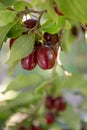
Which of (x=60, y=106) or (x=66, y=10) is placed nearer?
(x=66, y=10)

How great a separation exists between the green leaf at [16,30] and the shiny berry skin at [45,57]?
2.5 inches

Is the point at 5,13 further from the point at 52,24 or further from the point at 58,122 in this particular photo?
the point at 58,122

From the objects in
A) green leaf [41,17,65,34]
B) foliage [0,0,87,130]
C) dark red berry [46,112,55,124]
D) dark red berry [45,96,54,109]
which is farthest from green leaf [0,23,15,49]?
dark red berry [46,112,55,124]

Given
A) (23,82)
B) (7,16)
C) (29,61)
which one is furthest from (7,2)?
(23,82)

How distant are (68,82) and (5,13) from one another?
148 centimetres

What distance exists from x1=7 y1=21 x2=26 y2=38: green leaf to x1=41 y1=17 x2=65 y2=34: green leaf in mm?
65

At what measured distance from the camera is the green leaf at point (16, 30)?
1018 mm

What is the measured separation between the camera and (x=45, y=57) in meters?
0.99

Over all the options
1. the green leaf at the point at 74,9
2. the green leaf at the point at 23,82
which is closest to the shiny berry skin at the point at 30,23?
the green leaf at the point at 74,9

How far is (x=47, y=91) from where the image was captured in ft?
7.25

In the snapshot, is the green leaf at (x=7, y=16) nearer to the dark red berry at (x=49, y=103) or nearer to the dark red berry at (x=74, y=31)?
the dark red berry at (x=74, y=31)

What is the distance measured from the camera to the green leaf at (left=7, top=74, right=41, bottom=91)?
2076mm

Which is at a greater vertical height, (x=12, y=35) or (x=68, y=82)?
(x=12, y=35)

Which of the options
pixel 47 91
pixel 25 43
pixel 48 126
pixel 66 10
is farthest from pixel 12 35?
pixel 48 126
